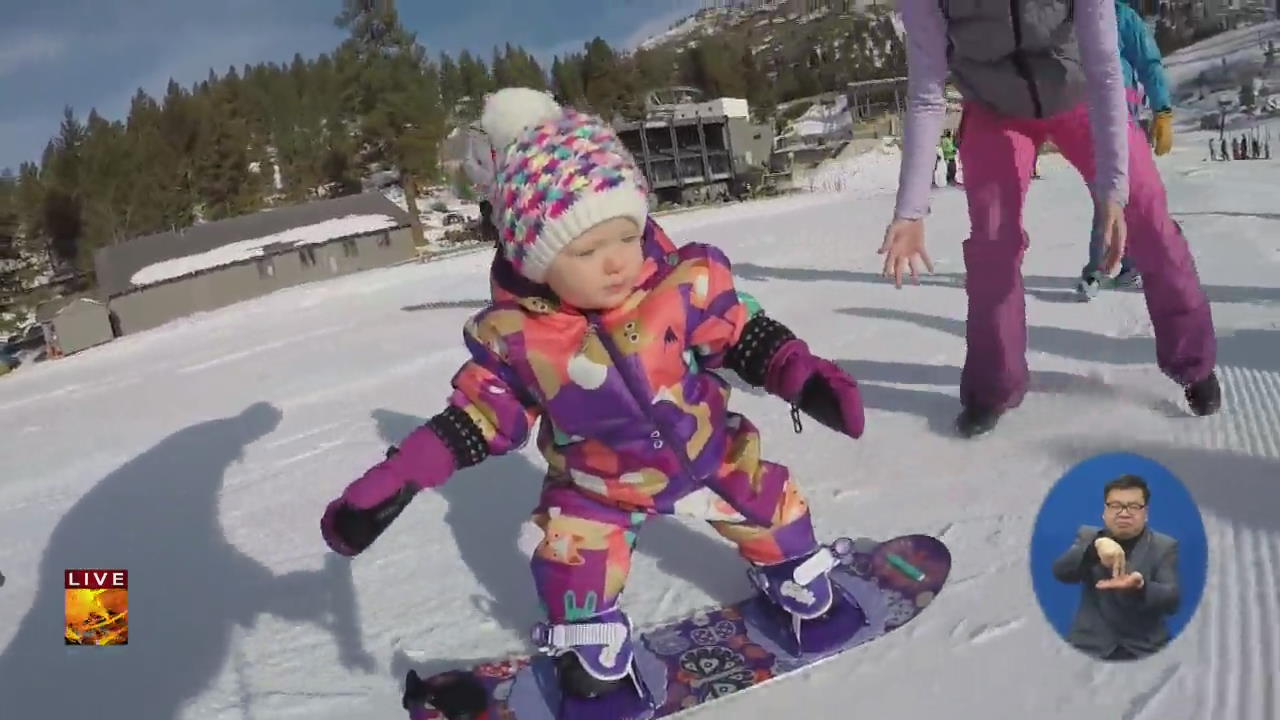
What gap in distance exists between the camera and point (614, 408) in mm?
1980

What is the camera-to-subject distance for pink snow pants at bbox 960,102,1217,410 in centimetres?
283

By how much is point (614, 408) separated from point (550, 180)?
1.64 feet

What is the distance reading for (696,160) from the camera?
1590 inches

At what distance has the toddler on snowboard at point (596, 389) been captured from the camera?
1.95 meters

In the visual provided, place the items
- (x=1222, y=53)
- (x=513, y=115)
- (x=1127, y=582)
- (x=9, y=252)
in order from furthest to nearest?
(x=1222, y=53) → (x=9, y=252) → (x=513, y=115) → (x=1127, y=582)

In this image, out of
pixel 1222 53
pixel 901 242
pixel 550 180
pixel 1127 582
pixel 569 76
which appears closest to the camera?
pixel 1127 582

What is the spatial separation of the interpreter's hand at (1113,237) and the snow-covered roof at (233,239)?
28210 mm

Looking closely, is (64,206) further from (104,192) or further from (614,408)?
(614,408)

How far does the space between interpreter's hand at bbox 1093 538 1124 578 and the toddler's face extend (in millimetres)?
1075

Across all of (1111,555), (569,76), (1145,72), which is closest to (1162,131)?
(1145,72)

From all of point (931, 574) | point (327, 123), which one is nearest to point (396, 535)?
point (931, 574)

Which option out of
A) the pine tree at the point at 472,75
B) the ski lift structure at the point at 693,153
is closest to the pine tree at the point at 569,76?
the pine tree at the point at 472,75

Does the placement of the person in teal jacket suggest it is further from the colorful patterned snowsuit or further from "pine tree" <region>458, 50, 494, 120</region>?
"pine tree" <region>458, 50, 494, 120</region>

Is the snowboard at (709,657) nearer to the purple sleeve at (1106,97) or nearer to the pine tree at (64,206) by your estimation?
the purple sleeve at (1106,97)
